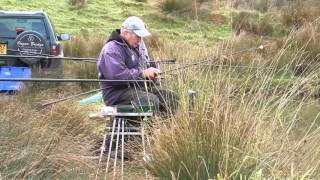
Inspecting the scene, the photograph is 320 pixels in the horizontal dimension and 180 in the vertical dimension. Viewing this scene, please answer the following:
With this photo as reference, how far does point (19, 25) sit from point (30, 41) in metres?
1.04

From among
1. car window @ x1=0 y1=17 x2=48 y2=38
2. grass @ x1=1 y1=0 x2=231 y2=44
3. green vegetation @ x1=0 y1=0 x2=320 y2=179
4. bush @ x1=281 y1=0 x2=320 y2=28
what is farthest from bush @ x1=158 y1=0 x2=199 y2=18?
green vegetation @ x1=0 y1=0 x2=320 y2=179

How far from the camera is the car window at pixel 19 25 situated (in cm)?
1062

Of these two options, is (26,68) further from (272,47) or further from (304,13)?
(304,13)

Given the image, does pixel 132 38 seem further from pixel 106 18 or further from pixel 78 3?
pixel 78 3

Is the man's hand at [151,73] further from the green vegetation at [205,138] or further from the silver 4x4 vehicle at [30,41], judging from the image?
the silver 4x4 vehicle at [30,41]

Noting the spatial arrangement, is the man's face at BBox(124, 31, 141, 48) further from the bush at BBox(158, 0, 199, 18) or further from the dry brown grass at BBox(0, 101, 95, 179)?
the bush at BBox(158, 0, 199, 18)

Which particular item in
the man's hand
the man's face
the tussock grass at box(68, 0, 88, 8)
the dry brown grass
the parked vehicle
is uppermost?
the man's face

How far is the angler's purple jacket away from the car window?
4800mm

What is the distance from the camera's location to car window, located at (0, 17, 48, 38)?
34.9 ft

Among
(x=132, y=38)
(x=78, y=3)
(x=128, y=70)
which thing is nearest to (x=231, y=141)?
(x=128, y=70)

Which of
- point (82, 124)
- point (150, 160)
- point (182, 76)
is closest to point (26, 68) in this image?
point (82, 124)

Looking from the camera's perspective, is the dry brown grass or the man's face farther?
the man's face

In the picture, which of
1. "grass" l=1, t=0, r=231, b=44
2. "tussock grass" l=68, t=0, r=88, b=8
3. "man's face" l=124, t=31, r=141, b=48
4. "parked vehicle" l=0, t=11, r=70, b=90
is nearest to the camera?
"man's face" l=124, t=31, r=141, b=48

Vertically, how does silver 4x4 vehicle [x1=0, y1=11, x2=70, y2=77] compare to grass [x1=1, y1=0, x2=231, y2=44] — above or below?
above
